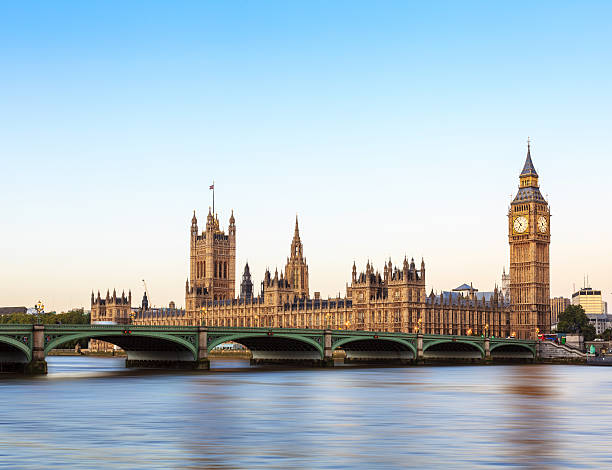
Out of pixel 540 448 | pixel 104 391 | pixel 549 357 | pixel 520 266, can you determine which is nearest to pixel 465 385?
pixel 104 391

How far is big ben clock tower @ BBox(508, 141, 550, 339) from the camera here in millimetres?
188375

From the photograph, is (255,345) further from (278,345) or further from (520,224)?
(520,224)

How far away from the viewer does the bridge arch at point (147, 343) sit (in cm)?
8976

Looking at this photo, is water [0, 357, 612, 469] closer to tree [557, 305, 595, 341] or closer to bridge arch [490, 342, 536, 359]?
bridge arch [490, 342, 536, 359]

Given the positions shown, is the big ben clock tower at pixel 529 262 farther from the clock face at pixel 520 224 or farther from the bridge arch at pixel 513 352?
the bridge arch at pixel 513 352

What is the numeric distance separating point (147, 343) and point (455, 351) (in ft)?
203

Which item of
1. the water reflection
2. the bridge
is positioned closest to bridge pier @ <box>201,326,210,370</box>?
the bridge

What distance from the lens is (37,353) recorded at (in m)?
85.8

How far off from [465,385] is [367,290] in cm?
10564

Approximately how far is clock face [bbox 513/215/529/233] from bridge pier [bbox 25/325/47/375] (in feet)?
422

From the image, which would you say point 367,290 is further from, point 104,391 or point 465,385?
point 104,391

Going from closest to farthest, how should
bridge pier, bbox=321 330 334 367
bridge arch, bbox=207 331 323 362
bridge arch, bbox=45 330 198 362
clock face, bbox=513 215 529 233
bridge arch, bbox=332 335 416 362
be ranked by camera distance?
bridge arch, bbox=45 330 198 362, bridge arch, bbox=207 331 323 362, bridge pier, bbox=321 330 334 367, bridge arch, bbox=332 335 416 362, clock face, bbox=513 215 529 233

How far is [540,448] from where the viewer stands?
33438 mm

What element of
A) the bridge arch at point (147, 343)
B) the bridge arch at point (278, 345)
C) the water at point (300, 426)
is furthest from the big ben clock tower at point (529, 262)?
the water at point (300, 426)
